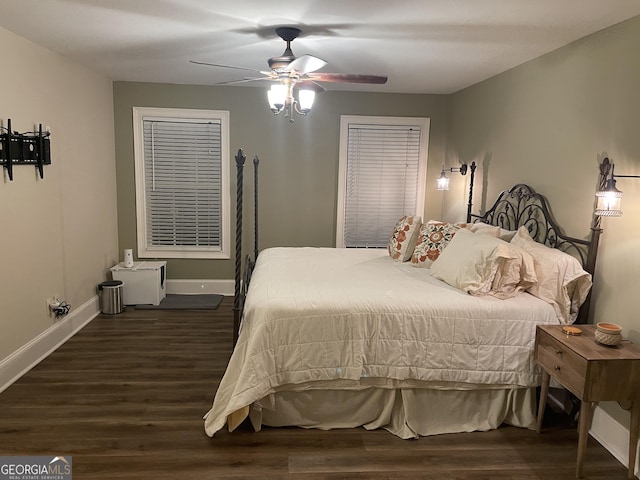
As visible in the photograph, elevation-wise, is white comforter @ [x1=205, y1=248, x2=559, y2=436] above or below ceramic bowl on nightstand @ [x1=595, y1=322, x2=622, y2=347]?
below

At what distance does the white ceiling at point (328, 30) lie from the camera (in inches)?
101

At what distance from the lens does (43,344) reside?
368cm

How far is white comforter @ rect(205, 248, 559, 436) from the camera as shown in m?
2.63

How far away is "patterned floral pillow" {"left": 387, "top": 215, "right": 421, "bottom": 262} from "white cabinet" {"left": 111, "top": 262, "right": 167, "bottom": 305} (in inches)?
101

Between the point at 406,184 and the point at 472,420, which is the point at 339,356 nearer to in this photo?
the point at 472,420

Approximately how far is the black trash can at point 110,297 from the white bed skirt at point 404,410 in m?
2.63

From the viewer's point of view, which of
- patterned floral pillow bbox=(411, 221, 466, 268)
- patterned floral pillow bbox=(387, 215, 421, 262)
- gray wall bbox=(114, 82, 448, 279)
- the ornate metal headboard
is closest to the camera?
the ornate metal headboard

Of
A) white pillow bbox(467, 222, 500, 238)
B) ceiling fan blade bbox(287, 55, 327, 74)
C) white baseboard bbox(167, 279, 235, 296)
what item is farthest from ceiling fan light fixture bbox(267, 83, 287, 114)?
white baseboard bbox(167, 279, 235, 296)

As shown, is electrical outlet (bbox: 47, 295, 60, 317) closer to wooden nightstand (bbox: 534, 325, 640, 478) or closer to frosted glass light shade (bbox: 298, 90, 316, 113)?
frosted glass light shade (bbox: 298, 90, 316, 113)

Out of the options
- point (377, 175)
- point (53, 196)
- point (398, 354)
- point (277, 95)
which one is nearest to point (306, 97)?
point (277, 95)

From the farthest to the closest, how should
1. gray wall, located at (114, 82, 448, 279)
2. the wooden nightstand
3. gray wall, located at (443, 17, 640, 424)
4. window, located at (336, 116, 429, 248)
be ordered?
1. window, located at (336, 116, 429, 248)
2. gray wall, located at (114, 82, 448, 279)
3. gray wall, located at (443, 17, 640, 424)
4. the wooden nightstand

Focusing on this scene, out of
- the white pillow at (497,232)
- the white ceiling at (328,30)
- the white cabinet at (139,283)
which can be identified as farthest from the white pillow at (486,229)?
the white cabinet at (139,283)

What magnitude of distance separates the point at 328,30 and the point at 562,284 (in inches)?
84.6

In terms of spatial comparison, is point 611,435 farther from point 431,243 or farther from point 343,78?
point 343,78
